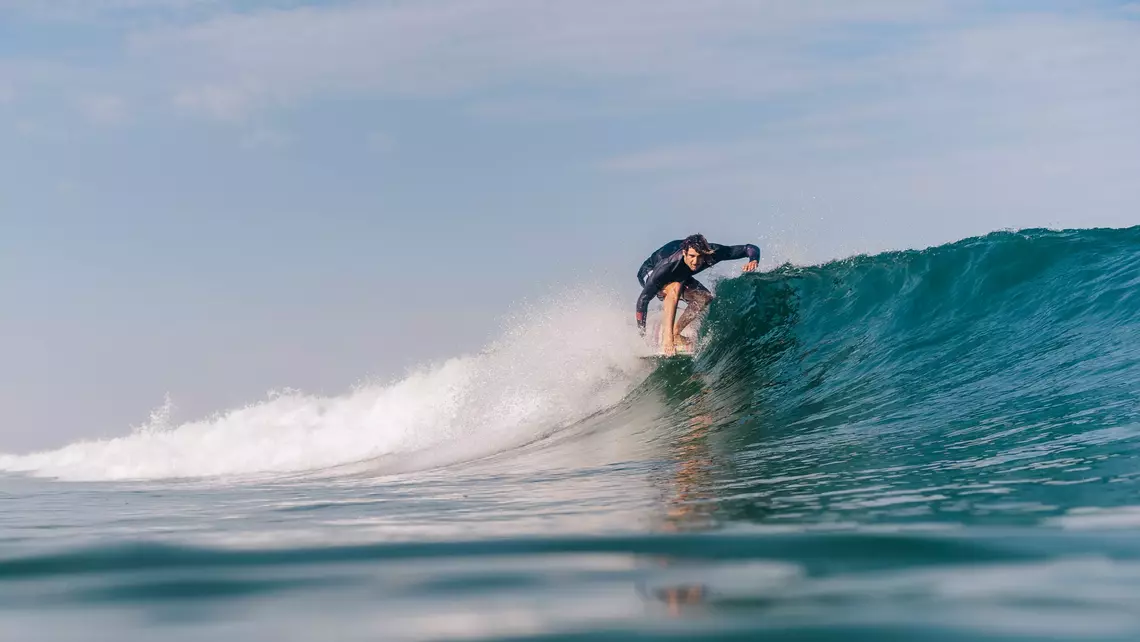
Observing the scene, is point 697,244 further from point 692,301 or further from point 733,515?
point 733,515

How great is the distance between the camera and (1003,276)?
11961 millimetres

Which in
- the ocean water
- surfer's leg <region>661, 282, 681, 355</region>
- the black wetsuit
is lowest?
the ocean water

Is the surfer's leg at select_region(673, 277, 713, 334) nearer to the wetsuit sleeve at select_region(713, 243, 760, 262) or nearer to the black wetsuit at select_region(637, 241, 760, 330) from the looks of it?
the black wetsuit at select_region(637, 241, 760, 330)

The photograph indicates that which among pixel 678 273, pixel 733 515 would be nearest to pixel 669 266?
pixel 678 273

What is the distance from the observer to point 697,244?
11.6m

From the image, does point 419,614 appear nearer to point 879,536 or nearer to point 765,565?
point 765,565

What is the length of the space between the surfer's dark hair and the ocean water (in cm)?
126

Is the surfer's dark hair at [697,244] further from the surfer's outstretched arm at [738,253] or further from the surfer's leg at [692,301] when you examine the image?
the surfer's leg at [692,301]

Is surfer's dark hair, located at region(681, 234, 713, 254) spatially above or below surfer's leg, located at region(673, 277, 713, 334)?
above

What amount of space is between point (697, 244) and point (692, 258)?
19 cm

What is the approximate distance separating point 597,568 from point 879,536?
0.93 metres

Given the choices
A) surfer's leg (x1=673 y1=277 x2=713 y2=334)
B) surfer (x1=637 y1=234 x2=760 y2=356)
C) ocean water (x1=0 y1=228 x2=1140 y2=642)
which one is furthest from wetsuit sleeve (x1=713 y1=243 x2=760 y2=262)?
ocean water (x1=0 y1=228 x2=1140 y2=642)

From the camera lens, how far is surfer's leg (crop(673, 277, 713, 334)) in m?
12.0

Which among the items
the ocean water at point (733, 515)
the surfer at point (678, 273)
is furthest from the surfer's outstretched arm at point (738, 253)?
the ocean water at point (733, 515)
